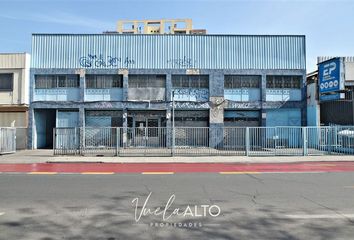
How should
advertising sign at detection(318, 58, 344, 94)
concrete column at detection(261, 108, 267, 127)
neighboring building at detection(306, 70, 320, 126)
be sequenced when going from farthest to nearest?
concrete column at detection(261, 108, 267, 127)
neighboring building at detection(306, 70, 320, 126)
advertising sign at detection(318, 58, 344, 94)

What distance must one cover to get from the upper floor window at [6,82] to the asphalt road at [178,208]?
16578 millimetres

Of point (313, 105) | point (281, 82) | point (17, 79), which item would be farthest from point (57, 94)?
point (313, 105)

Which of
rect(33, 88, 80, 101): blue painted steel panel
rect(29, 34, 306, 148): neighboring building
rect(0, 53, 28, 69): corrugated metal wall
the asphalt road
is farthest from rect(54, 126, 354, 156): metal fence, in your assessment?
rect(0, 53, 28, 69): corrugated metal wall

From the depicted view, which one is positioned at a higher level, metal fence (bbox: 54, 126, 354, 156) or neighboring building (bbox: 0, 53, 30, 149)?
neighboring building (bbox: 0, 53, 30, 149)

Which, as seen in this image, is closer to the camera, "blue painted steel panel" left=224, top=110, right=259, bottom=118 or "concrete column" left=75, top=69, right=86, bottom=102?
"concrete column" left=75, top=69, right=86, bottom=102

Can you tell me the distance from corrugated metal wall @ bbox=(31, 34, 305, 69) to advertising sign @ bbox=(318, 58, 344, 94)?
2.77 m

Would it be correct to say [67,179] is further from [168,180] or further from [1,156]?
[1,156]

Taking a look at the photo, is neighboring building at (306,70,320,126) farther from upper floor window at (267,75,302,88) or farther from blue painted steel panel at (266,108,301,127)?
upper floor window at (267,75,302,88)

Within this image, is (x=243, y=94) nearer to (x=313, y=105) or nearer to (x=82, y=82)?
(x=313, y=105)

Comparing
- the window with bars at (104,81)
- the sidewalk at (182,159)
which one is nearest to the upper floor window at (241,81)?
the window with bars at (104,81)

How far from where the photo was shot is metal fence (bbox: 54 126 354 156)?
826 inches

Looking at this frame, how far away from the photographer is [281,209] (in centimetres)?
773

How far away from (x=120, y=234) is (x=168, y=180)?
6.37 meters

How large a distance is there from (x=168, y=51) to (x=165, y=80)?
2.20 m
